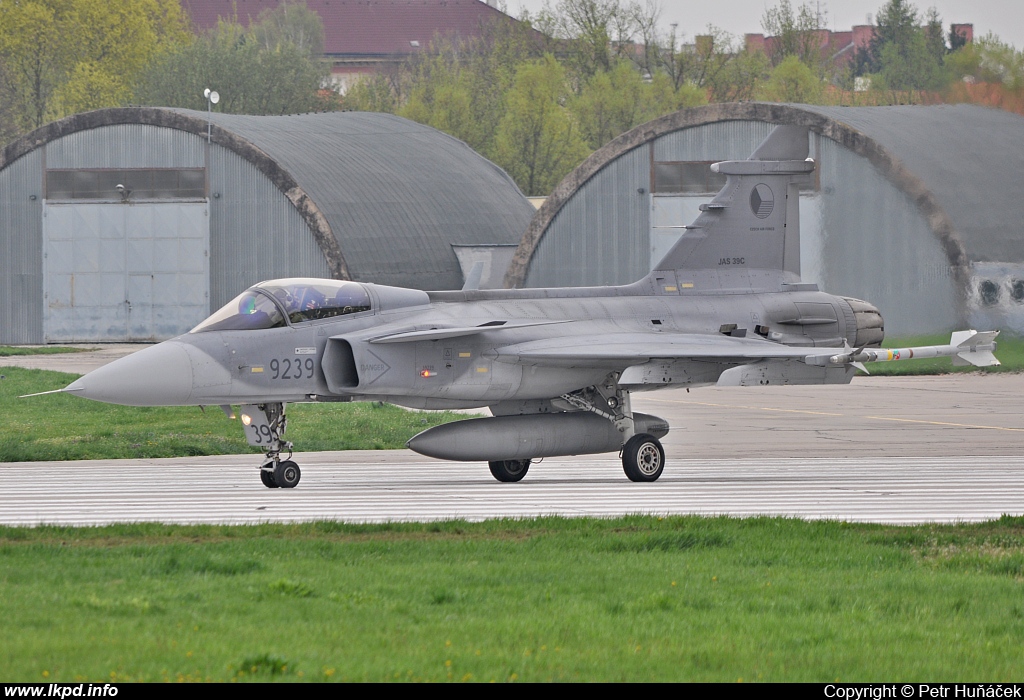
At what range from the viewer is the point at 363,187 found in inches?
1732

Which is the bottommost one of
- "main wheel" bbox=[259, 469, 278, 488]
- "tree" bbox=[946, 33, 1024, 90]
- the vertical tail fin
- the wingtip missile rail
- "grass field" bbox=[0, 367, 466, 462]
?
"grass field" bbox=[0, 367, 466, 462]

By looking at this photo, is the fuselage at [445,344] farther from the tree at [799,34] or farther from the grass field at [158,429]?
the tree at [799,34]

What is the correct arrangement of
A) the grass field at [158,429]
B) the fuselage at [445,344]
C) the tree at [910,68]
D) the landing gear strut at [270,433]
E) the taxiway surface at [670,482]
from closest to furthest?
1. the taxiway surface at [670,482]
2. the fuselage at [445,344]
3. the landing gear strut at [270,433]
4. the grass field at [158,429]
5. the tree at [910,68]

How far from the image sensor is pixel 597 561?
10664 mm

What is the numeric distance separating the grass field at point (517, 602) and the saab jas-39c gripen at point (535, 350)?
4.23 meters

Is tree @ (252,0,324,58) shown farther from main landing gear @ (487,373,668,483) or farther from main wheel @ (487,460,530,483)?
main wheel @ (487,460,530,483)

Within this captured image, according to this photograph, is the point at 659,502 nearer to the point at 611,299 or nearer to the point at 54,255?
the point at 611,299

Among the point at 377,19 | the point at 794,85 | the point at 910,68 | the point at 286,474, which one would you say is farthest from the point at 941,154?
the point at 377,19

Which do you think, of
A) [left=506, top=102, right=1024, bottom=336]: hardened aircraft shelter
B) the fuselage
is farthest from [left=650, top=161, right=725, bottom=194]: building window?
the fuselage

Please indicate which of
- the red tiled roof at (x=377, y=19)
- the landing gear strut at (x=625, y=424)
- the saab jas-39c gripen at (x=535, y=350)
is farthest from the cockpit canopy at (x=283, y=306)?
the red tiled roof at (x=377, y=19)

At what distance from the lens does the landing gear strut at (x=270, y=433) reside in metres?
16.7

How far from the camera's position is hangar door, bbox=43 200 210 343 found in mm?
43906

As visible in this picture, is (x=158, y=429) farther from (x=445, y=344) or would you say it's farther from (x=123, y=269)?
(x=123, y=269)

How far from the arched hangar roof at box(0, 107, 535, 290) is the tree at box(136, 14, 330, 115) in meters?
26.1
